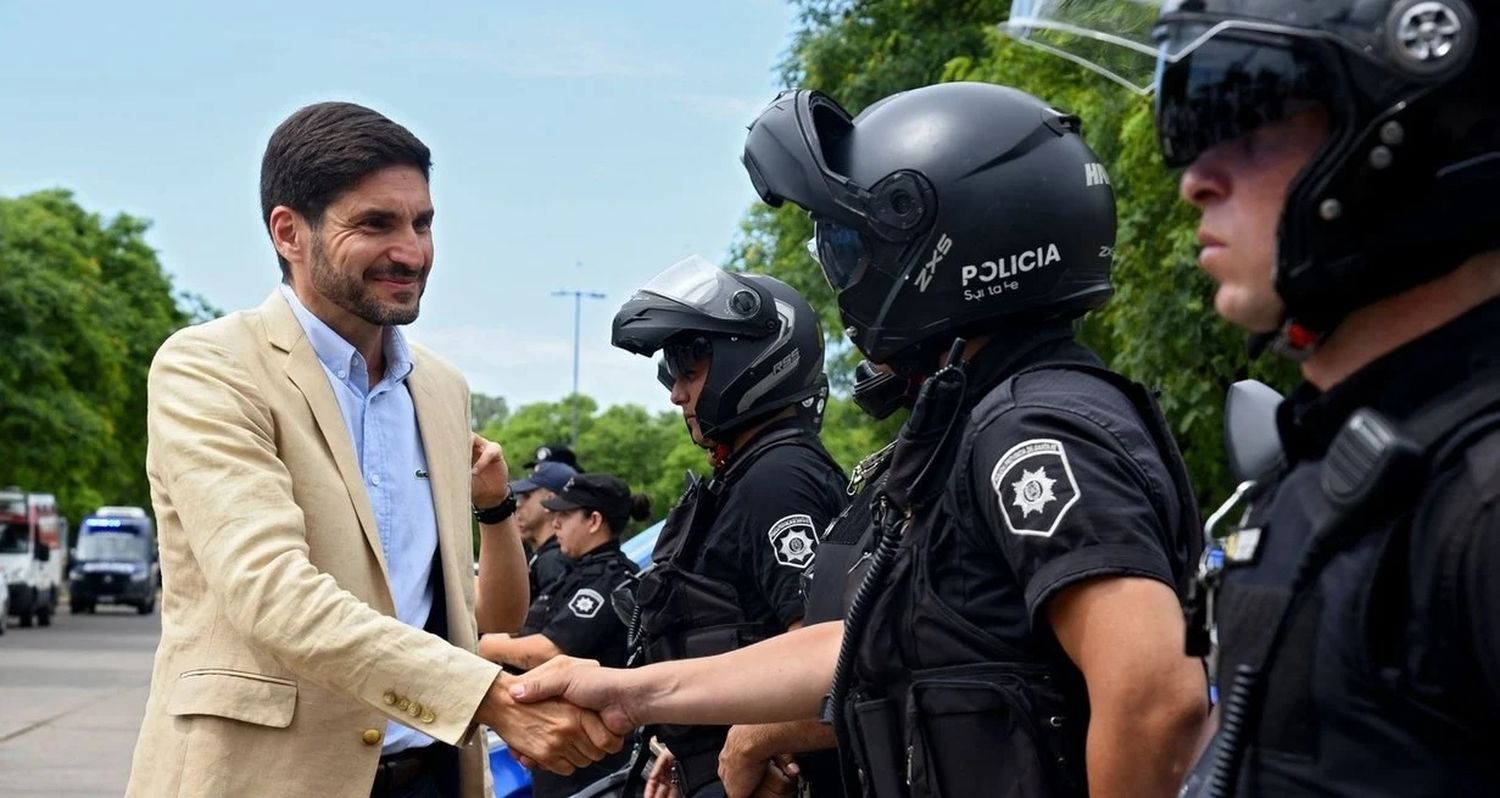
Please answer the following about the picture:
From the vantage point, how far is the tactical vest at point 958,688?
274cm

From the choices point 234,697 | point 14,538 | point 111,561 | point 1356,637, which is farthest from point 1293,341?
point 111,561

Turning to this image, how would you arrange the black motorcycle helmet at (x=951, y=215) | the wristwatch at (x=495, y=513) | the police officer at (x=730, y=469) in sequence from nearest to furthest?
the black motorcycle helmet at (x=951, y=215) → the police officer at (x=730, y=469) → the wristwatch at (x=495, y=513)

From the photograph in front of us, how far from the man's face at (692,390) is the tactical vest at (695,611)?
0.34 m

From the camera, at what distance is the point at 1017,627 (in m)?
2.78

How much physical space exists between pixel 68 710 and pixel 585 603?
1444cm

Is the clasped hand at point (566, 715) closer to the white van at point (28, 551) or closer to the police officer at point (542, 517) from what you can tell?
the police officer at point (542, 517)

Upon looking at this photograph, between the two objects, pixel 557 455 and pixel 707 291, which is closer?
pixel 707 291

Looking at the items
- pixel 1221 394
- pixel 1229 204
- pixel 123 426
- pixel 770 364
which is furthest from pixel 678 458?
pixel 1229 204

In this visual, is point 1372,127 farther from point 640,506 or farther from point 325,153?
point 640,506

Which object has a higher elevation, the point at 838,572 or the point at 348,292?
the point at 348,292

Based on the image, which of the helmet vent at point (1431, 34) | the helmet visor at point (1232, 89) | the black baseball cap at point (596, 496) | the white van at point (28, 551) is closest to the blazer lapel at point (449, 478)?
the helmet visor at point (1232, 89)

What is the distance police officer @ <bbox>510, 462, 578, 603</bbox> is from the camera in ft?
34.2

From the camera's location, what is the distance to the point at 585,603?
7.41 metres

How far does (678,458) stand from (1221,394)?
3743 centimetres
